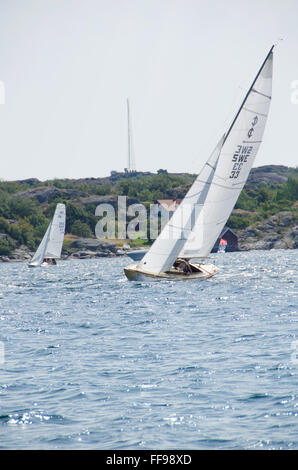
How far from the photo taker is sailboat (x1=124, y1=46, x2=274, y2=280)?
131 ft

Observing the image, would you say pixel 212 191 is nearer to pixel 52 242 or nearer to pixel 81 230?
pixel 52 242

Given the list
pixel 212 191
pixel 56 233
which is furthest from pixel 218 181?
Answer: pixel 56 233

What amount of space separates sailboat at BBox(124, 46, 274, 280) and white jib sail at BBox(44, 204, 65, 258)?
43.5 m

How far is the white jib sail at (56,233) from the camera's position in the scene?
274 feet

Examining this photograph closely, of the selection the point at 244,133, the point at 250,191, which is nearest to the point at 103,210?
the point at 250,191

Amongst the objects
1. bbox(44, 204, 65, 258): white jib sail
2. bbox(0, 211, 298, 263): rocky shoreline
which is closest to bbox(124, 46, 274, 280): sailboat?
bbox(44, 204, 65, 258): white jib sail

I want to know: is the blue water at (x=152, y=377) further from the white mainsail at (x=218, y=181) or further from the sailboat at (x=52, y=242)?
the sailboat at (x=52, y=242)

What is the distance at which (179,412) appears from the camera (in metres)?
12.1

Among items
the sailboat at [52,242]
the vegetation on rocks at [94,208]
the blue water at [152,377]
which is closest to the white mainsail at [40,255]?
the sailboat at [52,242]

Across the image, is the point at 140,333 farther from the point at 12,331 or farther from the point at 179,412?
the point at 179,412

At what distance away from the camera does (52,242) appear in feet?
281

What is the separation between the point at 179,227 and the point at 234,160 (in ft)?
18.2

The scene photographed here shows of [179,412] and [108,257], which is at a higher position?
[179,412]
